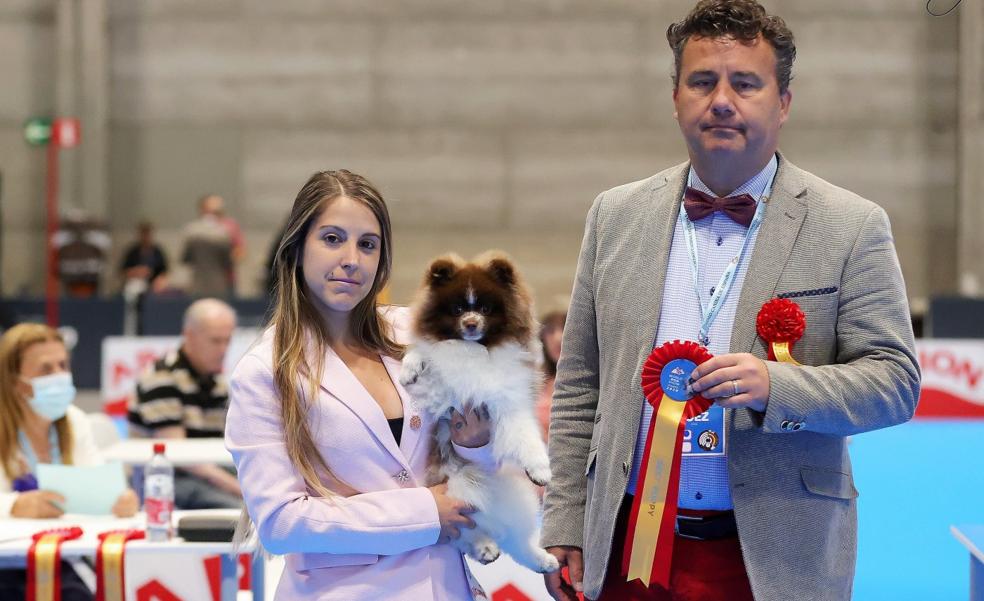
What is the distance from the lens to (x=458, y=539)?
2400 millimetres

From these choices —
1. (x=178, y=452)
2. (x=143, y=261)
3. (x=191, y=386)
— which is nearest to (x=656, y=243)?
(x=178, y=452)

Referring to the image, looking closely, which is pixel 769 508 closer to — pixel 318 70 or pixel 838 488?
pixel 838 488

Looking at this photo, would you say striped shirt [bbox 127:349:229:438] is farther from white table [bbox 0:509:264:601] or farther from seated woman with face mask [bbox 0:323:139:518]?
white table [bbox 0:509:264:601]

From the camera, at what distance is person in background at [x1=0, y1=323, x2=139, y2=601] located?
185 inches

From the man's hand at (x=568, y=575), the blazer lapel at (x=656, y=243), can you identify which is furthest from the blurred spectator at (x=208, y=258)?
the blazer lapel at (x=656, y=243)

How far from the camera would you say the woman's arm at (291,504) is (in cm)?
220

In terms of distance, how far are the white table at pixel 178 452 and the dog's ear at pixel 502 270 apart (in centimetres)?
274

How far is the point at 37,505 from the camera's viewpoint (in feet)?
13.9

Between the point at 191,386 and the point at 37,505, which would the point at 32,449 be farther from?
the point at 191,386

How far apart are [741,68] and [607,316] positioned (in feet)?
1.81

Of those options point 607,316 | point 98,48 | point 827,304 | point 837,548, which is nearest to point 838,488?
point 837,548

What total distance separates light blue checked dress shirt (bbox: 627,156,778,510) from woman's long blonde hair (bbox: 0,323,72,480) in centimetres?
329

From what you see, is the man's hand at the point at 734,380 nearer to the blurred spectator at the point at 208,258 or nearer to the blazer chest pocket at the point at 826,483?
the blazer chest pocket at the point at 826,483

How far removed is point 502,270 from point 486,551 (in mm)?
623
